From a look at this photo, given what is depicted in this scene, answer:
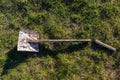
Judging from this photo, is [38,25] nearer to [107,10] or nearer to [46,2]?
[46,2]

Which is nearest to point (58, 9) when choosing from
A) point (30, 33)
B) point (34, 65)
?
point (30, 33)

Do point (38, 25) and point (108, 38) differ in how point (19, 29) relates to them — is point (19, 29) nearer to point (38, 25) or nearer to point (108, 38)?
point (38, 25)

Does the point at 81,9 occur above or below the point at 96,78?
above

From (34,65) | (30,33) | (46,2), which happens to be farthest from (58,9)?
(34,65)

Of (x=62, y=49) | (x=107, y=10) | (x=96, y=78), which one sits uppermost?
(x=107, y=10)

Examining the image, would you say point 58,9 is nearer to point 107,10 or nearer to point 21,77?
point 107,10

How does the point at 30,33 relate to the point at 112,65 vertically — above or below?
above
